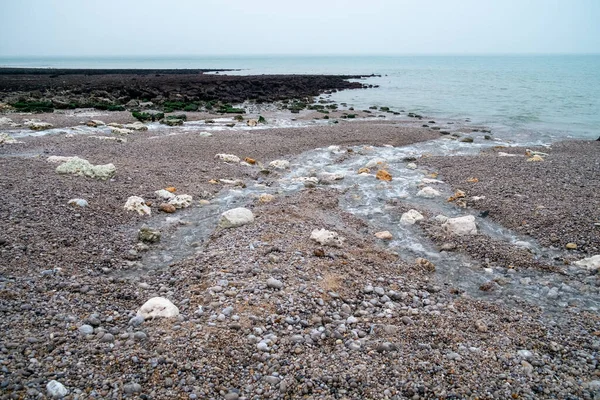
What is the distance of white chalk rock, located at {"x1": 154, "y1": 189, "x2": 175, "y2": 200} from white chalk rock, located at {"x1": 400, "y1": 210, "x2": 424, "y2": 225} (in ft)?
16.5

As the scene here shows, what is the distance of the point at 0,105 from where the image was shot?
21.8 metres

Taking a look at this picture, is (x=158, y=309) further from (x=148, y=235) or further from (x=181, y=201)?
(x=181, y=201)

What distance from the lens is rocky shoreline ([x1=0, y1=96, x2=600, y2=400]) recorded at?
3.43 metres

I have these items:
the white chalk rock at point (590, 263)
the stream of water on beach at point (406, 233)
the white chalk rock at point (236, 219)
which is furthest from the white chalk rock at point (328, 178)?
the white chalk rock at point (590, 263)

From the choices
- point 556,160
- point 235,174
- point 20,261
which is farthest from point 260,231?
point 556,160

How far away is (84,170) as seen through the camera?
8727 mm

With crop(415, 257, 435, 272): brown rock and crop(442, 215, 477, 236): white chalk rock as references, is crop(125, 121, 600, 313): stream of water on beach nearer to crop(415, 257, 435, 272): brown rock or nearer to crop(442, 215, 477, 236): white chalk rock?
crop(415, 257, 435, 272): brown rock

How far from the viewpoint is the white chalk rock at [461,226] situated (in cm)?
712

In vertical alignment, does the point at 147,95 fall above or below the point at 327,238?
above

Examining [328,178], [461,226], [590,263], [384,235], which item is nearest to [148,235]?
[384,235]

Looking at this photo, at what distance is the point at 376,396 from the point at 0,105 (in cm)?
2665

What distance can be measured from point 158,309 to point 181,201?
430cm

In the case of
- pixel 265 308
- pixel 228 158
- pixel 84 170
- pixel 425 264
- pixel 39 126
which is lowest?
pixel 425 264

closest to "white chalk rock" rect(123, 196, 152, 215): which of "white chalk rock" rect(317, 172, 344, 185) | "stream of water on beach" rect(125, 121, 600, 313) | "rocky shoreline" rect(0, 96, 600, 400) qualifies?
"rocky shoreline" rect(0, 96, 600, 400)
